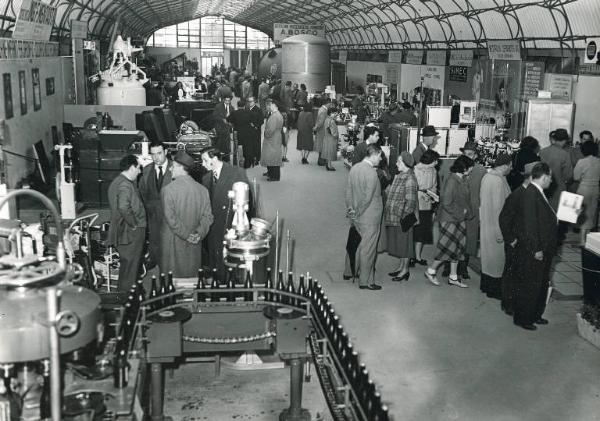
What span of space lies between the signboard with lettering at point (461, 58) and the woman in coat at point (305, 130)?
6671 millimetres

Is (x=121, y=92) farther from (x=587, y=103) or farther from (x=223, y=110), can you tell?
(x=587, y=103)

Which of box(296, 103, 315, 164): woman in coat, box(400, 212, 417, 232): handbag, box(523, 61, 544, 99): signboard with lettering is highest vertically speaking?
box(523, 61, 544, 99): signboard with lettering

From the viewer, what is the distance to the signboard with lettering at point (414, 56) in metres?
24.6

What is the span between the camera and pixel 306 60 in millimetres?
27672

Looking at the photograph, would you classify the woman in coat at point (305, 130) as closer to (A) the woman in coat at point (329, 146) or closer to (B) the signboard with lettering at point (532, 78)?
(A) the woman in coat at point (329, 146)

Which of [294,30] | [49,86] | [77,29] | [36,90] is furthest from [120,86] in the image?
[294,30]

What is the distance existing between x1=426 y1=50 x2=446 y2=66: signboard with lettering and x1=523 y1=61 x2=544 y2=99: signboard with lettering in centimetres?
622

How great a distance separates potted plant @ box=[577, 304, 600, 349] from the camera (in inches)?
253

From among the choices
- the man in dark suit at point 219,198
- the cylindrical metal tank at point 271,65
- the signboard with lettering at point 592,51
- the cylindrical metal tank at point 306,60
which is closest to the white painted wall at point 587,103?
the signboard with lettering at point 592,51

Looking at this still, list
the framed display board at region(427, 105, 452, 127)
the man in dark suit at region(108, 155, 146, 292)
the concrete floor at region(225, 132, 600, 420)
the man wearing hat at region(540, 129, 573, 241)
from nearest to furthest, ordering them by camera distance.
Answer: the concrete floor at region(225, 132, 600, 420) → the man in dark suit at region(108, 155, 146, 292) → the man wearing hat at region(540, 129, 573, 241) → the framed display board at region(427, 105, 452, 127)

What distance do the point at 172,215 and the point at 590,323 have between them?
4251 millimetres

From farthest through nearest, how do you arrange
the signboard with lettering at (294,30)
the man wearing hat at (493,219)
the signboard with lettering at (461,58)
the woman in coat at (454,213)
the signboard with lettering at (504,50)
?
1. the signboard with lettering at (294,30)
2. the signboard with lettering at (461,58)
3. the signboard with lettering at (504,50)
4. the woman in coat at (454,213)
5. the man wearing hat at (493,219)

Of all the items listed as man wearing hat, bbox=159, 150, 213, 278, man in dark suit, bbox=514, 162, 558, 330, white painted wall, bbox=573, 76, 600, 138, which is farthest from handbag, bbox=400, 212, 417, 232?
white painted wall, bbox=573, 76, 600, 138

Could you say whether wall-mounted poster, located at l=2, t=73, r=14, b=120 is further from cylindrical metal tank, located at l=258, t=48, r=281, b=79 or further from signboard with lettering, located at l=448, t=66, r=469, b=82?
cylindrical metal tank, located at l=258, t=48, r=281, b=79
